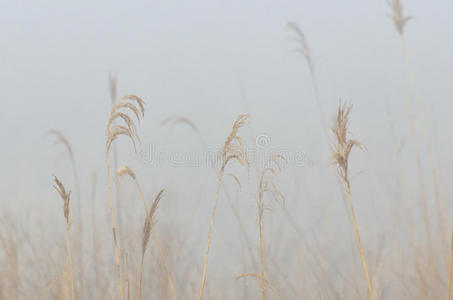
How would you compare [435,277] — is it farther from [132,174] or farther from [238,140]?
[132,174]

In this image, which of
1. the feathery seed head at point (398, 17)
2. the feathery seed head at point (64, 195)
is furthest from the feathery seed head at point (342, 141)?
the feathery seed head at point (398, 17)

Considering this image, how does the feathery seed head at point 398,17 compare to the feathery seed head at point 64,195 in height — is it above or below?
above

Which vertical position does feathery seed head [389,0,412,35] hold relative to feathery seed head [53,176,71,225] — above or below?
above

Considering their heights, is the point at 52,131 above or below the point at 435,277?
above

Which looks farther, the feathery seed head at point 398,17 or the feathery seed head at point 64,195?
the feathery seed head at point 398,17

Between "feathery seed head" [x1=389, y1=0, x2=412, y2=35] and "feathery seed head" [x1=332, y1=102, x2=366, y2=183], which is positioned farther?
"feathery seed head" [x1=389, y1=0, x2=412, y2=35]

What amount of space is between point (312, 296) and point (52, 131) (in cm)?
169

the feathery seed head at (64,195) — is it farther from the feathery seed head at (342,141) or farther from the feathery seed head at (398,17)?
the feathery seed head at (398,17)

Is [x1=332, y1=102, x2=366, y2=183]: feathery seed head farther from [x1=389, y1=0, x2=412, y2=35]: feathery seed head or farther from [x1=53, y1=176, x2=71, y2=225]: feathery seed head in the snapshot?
[x1=389, y1=0, x2=412, y2=35]: feathery seed head

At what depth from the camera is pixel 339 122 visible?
4.20 ft

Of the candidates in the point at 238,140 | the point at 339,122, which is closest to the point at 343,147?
the point at 339,122

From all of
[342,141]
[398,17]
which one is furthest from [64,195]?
[398,17]

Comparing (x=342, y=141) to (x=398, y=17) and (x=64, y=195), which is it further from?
(x=398, y=17)

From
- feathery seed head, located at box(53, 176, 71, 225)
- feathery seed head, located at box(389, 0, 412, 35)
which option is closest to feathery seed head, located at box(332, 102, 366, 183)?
feathery seed head, located at box(53, 176, 71, 225)
